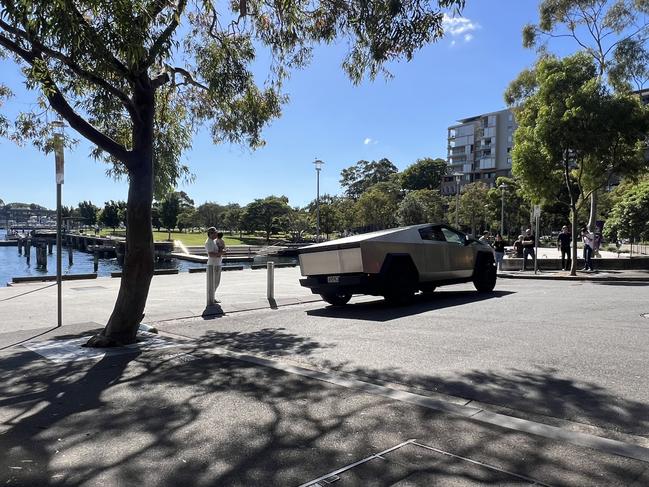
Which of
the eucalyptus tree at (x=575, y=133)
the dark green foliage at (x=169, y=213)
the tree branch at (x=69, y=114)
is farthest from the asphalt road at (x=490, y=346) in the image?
the dark green foliage at (x=169, y=213)

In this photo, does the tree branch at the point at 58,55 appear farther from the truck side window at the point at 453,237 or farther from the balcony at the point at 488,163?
the balcony at the point at 488,163

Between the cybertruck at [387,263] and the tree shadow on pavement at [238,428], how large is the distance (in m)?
4.58

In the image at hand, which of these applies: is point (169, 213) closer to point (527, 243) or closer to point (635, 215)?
point (635, 215)

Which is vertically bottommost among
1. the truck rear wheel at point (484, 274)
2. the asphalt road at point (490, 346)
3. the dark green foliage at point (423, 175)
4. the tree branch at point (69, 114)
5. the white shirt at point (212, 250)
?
the asphalt road at point (490, 346)

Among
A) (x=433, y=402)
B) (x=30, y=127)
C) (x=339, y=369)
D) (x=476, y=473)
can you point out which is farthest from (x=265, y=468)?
(x=30, y=127)

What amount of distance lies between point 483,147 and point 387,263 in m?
113

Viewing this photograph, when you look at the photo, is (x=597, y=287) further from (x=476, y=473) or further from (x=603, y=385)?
(x=476, y=473)

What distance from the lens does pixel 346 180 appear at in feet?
381

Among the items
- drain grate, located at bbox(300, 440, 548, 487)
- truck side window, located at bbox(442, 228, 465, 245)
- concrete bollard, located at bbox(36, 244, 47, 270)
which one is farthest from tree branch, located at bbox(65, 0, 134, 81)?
concrete bollard, located at bbox(36, 244, 47, 270)

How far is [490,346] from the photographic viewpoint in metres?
6.71

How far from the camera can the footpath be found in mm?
3295

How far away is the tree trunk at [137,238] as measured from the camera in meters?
7.51

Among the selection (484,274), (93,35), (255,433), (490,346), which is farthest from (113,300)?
(255,433)

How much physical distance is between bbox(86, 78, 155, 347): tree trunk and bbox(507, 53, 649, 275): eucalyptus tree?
13894mm
